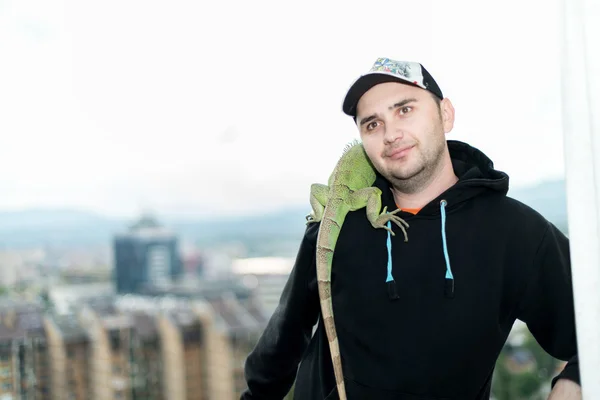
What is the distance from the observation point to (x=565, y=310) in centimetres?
90

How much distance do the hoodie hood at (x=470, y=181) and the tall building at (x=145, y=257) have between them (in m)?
9.30

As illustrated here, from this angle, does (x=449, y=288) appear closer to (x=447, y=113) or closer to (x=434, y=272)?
(x=434, y=272)

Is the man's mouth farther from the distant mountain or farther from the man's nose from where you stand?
the distant mountain

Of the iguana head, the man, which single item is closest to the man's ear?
the man

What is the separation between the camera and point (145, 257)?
32.6 feet

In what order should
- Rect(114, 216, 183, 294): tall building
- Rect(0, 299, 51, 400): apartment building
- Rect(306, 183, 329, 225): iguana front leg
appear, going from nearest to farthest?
Rect(306, 183, 329, 225): iguana front leg, Rect(0, 299, 51, 400): apartment building, Rect(114, 216, 183, 294): tall building

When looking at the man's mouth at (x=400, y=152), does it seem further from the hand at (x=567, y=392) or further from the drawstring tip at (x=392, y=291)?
the hand at (x=567, y=392)

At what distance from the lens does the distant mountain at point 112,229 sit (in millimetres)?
7008

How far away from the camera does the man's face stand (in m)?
0.92

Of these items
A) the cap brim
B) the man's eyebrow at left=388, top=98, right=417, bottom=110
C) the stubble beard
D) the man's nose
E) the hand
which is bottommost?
the hand

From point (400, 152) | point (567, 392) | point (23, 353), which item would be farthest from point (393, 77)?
point (23, 353)

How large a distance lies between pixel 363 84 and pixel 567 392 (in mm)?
592

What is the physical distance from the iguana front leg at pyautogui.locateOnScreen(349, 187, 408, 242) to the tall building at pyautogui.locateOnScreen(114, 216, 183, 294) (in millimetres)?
9164

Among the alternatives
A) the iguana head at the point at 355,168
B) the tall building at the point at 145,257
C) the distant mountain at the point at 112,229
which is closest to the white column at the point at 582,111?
the iguana head at the point at 355,168
